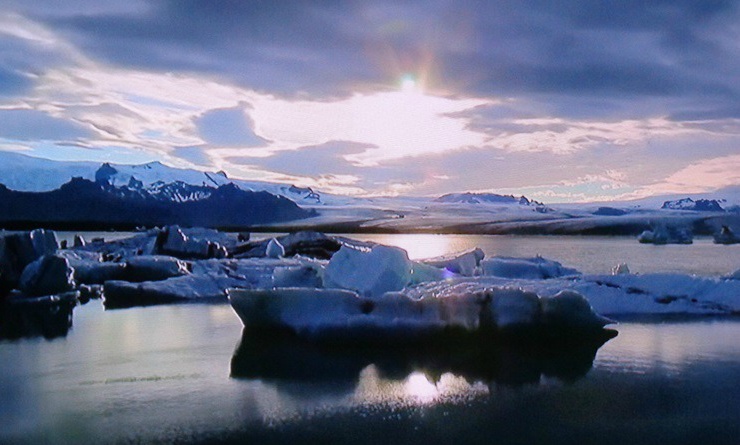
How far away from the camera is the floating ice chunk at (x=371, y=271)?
11.5 m

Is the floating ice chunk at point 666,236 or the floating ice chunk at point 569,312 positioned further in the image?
the floating ice chunk at point 666,236

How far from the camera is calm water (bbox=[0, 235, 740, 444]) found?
5047 mm

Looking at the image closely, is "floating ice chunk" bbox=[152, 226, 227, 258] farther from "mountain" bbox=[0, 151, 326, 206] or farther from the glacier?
"mountain" bbox=[0, 151, 326, 206]

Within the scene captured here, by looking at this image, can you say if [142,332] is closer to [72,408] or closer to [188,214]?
[72,408]

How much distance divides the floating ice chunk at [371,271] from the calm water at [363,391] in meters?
2.77

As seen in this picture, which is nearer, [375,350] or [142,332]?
[375,350]

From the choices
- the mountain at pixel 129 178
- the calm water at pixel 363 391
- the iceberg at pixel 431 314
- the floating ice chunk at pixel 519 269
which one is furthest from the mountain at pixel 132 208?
the calm water at pixel 363 391

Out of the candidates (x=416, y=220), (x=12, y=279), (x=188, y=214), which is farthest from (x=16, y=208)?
(x=12, y=279)

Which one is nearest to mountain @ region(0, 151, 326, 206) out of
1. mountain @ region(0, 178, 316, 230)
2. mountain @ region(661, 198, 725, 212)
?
mountain @ region(0, 178, 316, 230)

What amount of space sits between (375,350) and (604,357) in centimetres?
251

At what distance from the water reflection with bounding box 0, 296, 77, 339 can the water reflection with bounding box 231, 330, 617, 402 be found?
3.15 metres

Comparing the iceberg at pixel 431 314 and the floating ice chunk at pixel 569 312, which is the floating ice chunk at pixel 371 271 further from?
the floating ice chunk at pixel 569 312

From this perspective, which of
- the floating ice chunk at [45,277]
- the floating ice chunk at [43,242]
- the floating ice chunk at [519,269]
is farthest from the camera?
the floating ice chunk at [43,242]

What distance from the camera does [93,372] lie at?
7113mm
